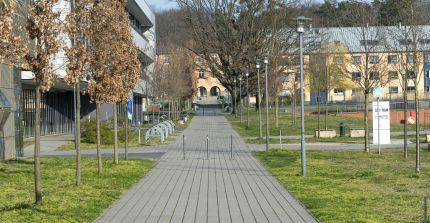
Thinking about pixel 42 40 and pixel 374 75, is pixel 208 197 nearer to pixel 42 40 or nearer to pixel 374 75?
pixel 42 40

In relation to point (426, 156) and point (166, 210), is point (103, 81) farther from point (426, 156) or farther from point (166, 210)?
point (426, 156)

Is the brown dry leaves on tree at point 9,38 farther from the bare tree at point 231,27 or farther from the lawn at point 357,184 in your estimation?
the bare tree at point 231,27

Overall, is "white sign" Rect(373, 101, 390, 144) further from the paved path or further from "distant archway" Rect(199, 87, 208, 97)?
"distant archway" Rect(199, 87, 208, 97)

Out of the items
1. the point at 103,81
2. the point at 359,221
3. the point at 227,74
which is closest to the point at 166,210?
the point at 359,221

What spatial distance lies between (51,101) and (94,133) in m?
15.1

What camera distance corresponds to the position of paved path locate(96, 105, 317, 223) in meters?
11.7

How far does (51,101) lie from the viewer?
49750 millimetres

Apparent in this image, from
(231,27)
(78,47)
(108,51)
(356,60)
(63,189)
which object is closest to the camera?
(78,47)

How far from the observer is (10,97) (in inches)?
1003

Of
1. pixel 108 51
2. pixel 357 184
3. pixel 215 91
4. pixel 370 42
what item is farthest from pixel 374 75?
pixel 215 91

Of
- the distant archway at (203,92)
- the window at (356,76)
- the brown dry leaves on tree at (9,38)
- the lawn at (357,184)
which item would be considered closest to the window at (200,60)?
the window at (356,76)

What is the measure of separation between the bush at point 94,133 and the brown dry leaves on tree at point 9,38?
23155mm

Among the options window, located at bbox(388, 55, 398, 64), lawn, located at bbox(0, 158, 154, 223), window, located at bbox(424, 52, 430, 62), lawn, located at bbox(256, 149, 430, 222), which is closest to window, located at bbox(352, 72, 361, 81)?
window, located at bbox(388, 55, 398, 64)

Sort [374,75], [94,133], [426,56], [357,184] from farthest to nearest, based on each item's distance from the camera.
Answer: [94,133], [374,75], [426,56], [357,184]
